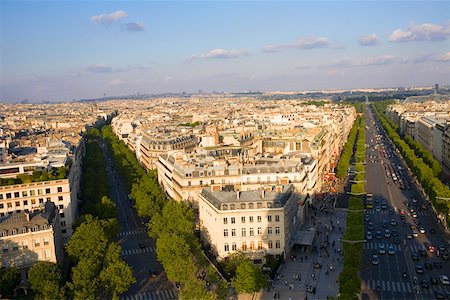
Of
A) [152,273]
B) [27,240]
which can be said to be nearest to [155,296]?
[152,273]

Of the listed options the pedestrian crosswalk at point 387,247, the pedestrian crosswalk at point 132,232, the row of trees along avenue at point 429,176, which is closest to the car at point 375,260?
the pedestrian crosswalk at point 387,247

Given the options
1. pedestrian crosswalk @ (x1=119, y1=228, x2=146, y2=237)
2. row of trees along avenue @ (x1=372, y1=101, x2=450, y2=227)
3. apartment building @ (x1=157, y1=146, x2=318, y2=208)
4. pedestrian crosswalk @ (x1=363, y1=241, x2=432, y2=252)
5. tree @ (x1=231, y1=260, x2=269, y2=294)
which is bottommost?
pedestrian crosswalk @ (x1=119, y1=228, x2=146, y2=237)

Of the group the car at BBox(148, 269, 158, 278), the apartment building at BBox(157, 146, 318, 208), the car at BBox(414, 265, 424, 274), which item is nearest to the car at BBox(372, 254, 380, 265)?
the car at BBox(414, 265, 424, 274)

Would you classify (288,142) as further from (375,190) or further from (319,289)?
(319,289)

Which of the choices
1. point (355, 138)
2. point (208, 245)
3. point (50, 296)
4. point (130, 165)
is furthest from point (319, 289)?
point (355, 138)

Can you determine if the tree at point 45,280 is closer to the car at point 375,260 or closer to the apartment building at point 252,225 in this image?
the apartment building at point 252,225

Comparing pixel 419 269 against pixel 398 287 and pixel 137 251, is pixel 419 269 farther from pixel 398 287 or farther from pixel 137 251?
pixel 137 251

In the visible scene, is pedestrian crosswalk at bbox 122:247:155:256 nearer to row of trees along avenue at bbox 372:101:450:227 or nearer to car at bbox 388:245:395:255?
car at bbox 388:245:395:255

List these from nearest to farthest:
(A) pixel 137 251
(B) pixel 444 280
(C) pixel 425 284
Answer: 1. (C) pixel 425 284
2. (B) pixel 444 280
3. (A) pixel 137 251
